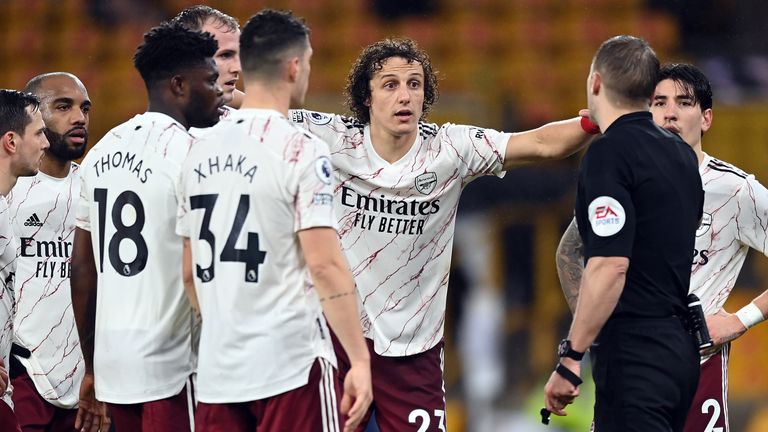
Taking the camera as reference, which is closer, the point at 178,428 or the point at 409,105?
the point at 178,428

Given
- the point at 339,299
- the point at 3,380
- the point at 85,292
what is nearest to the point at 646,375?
the point at 339,299

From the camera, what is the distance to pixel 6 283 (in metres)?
5.21

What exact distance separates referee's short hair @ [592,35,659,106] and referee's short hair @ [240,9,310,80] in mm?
1201

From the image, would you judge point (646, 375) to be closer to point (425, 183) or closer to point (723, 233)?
point (723, 233)

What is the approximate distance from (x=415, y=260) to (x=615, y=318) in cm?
134

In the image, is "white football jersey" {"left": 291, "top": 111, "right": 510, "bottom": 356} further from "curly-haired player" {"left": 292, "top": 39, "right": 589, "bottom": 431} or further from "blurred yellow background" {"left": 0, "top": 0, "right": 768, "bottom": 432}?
"blurred yellow background" {"left": 0, "top": 0, "right": 768, "bottom": 432}

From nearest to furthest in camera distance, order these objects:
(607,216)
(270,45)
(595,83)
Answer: (270,45)
(607,216)
(595,83)

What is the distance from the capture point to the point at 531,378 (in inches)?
364

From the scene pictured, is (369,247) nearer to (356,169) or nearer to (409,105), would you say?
(356,169)

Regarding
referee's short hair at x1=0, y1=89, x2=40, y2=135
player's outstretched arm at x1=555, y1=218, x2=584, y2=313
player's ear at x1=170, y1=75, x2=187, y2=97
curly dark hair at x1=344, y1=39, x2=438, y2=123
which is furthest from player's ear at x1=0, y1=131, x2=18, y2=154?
player's outstretched arm at x1=555, y1=218, x2=584, y2=313

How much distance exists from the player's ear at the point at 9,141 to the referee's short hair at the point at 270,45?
5.37ft

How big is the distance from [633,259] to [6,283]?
111 inches

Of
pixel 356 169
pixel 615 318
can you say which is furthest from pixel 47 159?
pixel 615 318

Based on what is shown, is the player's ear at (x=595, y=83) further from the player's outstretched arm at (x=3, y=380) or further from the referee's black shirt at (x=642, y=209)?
the player's outstretched arm at (x=3, y=380)
